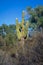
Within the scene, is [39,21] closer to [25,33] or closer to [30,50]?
[25,33]

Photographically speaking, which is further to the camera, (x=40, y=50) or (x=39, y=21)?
(x=39, y=21)

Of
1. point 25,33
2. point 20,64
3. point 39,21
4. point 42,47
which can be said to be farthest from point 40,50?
point 39,21

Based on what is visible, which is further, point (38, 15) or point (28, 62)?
point (38, 15)

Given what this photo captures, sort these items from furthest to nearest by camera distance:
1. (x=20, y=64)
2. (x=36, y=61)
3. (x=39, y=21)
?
(x=39, y=21)
(x=20, y=64)
(x=36, y=61)

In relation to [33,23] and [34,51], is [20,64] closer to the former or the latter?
[34,51]

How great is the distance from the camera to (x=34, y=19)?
148ft

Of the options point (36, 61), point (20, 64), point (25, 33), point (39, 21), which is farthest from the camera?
point (39, 21)

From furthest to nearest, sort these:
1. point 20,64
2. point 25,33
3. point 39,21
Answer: point 39,21, point 25,33, point 20,64

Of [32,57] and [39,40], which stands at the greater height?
[39,40]

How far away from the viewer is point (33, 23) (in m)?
43.8

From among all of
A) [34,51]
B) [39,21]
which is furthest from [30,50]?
[39,21]

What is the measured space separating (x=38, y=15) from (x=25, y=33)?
789 inches

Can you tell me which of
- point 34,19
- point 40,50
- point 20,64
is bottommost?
point 20,64

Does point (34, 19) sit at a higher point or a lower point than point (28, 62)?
higher
